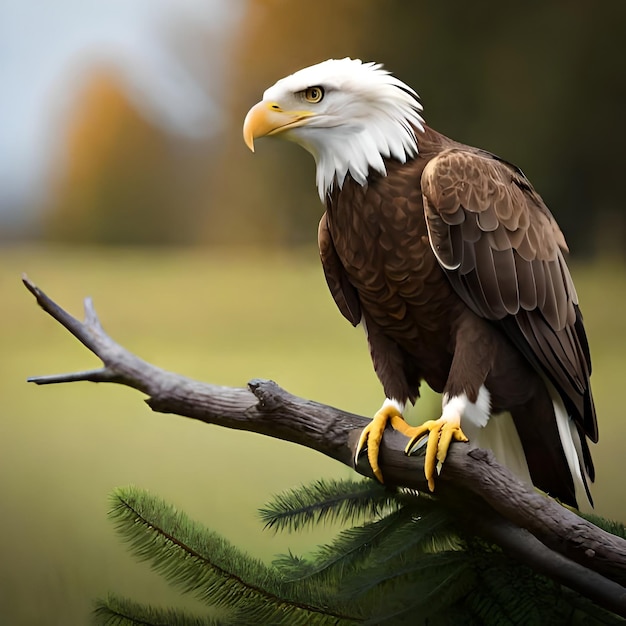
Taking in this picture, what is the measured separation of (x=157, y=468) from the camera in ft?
6.38

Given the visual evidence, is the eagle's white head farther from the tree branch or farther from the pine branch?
the pine branch

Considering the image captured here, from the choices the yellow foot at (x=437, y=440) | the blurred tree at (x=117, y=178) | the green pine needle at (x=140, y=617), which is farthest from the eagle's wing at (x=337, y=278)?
the blurred tree at (x=117, y=178)

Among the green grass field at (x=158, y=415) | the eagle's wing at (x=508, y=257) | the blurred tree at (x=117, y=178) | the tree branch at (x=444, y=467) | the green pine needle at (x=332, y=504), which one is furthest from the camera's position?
the blurred tree at (x=117, y=178)

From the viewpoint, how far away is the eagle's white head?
1314mm

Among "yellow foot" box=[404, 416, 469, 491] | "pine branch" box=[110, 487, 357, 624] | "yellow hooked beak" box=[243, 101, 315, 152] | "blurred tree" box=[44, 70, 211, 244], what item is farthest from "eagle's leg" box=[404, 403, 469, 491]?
"blurred tree" box=[44, 70, 211, 244]

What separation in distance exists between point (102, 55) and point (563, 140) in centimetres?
122

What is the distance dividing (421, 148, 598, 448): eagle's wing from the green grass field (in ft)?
1.78

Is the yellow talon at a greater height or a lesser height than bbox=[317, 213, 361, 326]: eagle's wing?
lesser

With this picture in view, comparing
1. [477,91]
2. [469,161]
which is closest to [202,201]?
[477,91]

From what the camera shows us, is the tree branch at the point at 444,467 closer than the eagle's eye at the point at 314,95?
Yes

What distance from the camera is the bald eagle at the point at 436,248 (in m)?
1.28

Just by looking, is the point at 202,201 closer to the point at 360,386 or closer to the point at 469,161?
the point at 360,386

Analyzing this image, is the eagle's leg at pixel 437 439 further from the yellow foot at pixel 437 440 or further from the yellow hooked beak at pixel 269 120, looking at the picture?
the yellow hooked beak at pixel 269 120

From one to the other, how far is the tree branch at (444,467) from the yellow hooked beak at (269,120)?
43 cm
